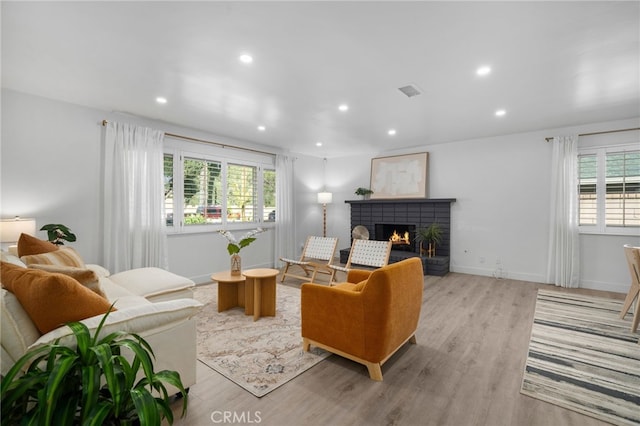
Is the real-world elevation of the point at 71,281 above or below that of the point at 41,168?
below

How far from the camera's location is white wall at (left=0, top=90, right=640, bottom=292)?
344 cm

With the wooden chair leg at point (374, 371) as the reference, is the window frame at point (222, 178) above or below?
above

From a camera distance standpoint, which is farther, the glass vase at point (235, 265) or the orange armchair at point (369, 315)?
the glass vase at point (235, 265)

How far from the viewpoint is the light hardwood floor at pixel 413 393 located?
5.90ft

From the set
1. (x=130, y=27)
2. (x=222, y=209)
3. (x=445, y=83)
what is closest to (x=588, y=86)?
(x=445, y=83)

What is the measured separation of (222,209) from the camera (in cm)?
535

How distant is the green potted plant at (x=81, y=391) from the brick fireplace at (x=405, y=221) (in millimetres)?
5064

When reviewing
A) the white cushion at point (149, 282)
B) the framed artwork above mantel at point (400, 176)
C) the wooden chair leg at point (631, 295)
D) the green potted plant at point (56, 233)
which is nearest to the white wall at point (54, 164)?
the green potted plant at point (56, 233)

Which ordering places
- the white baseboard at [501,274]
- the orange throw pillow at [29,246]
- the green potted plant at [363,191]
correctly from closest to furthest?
1. the orange throw pillow at [29,246]
2. the white baseboard at [501,274]
3. the green potted plant at [363,191]

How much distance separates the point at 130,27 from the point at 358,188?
17.9 feet

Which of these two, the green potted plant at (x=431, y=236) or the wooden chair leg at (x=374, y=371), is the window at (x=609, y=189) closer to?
the green potted plant at (x=431, y=236)

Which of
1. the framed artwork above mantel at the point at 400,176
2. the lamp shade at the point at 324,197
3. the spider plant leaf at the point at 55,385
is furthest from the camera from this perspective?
the lamp shade at the point at 324,197

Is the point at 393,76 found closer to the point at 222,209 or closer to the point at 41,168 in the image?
the point at 222,209

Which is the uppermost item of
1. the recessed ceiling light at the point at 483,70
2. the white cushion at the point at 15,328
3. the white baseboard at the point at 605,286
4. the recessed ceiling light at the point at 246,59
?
the recessed ceiling light at the point at 483,70
